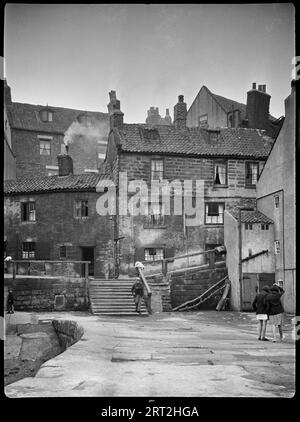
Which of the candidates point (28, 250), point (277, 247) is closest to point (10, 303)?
point (28, 250)

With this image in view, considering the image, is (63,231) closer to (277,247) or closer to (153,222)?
(153,222)

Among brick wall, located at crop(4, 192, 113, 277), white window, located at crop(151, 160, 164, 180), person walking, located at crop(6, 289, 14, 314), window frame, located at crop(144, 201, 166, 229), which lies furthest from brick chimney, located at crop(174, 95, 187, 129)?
person walking, located at crop(6, 289, 14, 314)

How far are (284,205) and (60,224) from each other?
45.8 feet

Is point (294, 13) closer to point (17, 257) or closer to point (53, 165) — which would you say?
point (17, 257)

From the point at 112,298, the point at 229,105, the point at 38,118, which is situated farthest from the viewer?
the point at 38,118

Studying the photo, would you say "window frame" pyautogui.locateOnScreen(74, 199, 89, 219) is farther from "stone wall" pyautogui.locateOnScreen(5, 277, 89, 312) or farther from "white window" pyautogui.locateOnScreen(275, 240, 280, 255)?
"white window" pyautogui.locateOnScreen(275, 240, 280, 255)

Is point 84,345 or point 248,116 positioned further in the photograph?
point 248,116

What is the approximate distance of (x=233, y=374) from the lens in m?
7.27

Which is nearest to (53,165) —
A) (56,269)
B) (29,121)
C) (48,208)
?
(29,121)

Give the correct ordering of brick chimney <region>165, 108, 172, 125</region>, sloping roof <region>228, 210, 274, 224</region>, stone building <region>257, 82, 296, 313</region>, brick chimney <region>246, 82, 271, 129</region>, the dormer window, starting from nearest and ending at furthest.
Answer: stone building <region>257, 82, 296, 313</region> → sloping roof <region>228, 210, 274, 224</region> → brick chimney <region>246, 82, 271, 129</region> → the dormer window → brick chimney <region>165, 108, 172, 125</region>

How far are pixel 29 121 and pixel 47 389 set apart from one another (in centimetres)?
3799

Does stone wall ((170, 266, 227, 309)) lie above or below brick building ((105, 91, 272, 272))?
below

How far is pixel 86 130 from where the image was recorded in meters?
43.4

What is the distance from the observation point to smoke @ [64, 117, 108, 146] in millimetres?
42719
